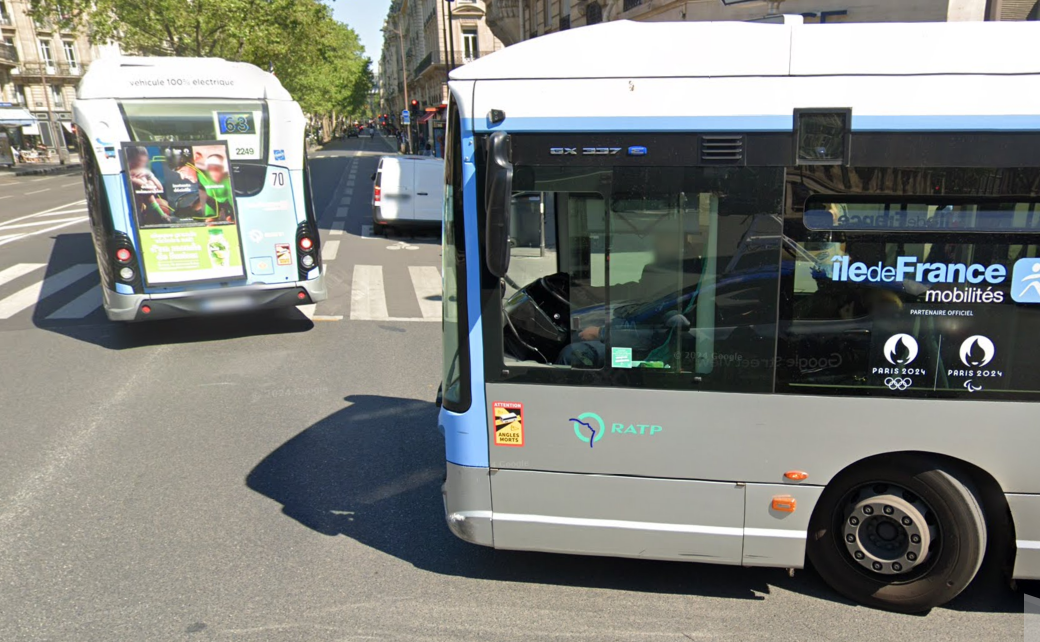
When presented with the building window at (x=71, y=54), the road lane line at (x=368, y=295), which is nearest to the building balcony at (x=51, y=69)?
the building window at (x=71, y=54)

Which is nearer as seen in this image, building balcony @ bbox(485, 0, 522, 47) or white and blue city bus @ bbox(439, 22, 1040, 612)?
white and blue city bus @ bbox(439, 22, 1040, 612)

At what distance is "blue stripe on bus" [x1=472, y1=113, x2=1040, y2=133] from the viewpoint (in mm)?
3230

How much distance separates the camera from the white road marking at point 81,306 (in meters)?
10.5

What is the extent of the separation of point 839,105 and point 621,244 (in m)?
1.15

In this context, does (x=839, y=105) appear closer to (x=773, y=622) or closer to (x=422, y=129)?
(x=773, y=622)

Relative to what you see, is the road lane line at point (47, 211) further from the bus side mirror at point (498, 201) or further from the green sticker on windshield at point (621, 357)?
the green sticker on windshield at point (621, 357)

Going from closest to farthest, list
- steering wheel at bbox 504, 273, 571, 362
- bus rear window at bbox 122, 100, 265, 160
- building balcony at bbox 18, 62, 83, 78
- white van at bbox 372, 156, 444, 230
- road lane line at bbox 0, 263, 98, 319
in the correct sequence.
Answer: steering wheel at bbox 504, 273, 571, 362
bus rear window at bbox 122, 100, 265, 160
road lane line at bbox 0, 263, 98, 319
white van at bbox 372, 156, 444, 230
building balcony at bbox 18, 62, 83, 78

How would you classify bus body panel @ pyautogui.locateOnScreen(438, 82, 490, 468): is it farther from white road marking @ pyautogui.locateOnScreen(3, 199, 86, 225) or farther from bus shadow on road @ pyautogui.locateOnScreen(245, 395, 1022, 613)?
white road marking @ pyautogui.locateOnScreen(3, 199, 86, 225)

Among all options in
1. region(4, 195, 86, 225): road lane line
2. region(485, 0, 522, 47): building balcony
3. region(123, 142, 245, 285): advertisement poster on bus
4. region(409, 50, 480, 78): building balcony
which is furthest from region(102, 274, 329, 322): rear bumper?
region(409, 50, 480, 78): building balcony

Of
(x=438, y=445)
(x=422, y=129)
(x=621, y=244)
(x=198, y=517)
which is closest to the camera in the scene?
(x=621, y=244)

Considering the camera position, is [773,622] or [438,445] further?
[438,445]

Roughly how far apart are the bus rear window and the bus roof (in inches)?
242

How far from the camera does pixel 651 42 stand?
345cm

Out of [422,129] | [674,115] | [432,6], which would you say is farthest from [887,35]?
[432,6]
